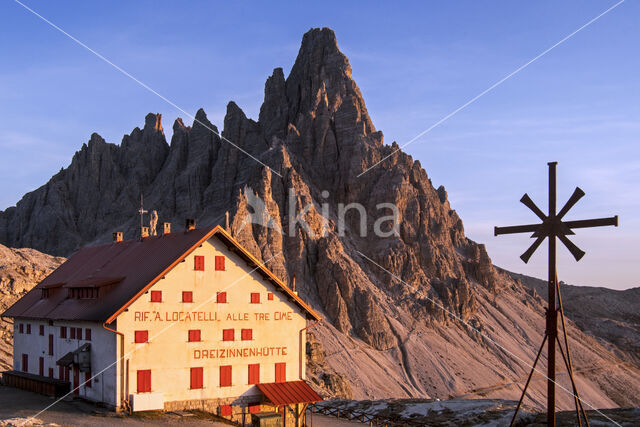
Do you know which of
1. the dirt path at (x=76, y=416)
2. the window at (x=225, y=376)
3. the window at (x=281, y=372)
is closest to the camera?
the dirt path at (x=76, y=416)

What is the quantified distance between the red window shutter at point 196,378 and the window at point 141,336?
3.60 m

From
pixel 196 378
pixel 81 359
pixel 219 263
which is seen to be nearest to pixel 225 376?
pixel 196 378

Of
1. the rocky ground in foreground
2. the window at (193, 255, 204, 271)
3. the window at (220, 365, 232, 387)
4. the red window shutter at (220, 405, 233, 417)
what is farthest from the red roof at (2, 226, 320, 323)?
the rocky ground in foreground

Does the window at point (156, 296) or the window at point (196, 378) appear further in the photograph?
the window at point (196, 378)

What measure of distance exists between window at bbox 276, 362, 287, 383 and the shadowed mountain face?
28.7 metres

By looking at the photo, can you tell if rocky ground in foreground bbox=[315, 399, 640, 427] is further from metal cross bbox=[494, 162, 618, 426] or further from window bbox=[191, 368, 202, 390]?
metal cross bbox=[494, 162, 618, 426]

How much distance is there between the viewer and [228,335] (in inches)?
1540

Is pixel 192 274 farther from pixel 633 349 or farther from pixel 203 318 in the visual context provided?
pixel 633 349

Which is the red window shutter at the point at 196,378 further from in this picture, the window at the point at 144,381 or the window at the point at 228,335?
the window at the point at 144,381

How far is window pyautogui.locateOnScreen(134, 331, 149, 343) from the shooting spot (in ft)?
117

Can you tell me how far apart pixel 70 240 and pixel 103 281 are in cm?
13344

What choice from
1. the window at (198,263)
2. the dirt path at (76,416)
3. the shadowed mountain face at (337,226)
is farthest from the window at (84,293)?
the shadowed mountain face at (337,226)

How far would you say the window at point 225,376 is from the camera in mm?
38594

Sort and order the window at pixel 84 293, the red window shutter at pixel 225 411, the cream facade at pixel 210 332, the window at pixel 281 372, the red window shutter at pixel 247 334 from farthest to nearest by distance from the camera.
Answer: the window at pixel 281 372
the window at pixel 84 293
the red window shutter at pixel 247 334
the red window shutter at pixel 225 411
the cream facade at pixel 210 332
